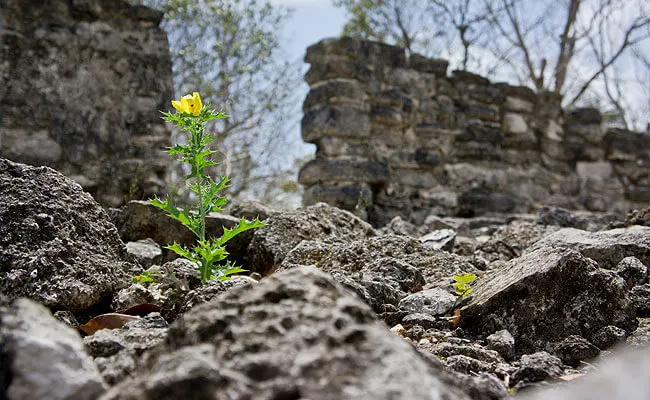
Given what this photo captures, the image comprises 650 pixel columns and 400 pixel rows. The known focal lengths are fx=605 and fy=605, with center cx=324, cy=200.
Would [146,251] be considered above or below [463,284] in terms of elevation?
below

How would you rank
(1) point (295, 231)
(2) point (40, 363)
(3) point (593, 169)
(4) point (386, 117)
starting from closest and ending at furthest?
(2) point (40, 363)
(1) point (295, 231)
(4) point (386, 117)
(3) point (593, 169)

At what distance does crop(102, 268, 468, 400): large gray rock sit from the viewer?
0.87m

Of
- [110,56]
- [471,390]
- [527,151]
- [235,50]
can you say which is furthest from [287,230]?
[235,50]

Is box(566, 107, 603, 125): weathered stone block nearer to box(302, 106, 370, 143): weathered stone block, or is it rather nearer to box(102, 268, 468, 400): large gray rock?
box(302, 106, 370, 143): weathered stone block

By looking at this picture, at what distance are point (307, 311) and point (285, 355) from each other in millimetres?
114

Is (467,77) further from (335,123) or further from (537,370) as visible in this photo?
(537,370)

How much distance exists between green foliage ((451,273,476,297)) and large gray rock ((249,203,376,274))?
733 millimetres

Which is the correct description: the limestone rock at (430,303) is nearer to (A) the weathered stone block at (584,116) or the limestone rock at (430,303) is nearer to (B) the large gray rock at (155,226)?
(B) the large gray rock at (155,226)

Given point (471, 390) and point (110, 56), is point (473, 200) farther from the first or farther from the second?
point (471, 390)

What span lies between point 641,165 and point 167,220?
6.25 meters

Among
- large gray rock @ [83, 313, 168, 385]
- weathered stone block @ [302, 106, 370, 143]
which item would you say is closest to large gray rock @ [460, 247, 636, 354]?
large gray rock @ [83, 313, 168, 385]

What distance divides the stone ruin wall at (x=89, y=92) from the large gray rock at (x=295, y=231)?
162 centimetres

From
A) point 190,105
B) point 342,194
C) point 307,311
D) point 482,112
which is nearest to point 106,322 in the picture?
point 190,105

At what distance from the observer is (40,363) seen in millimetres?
930
